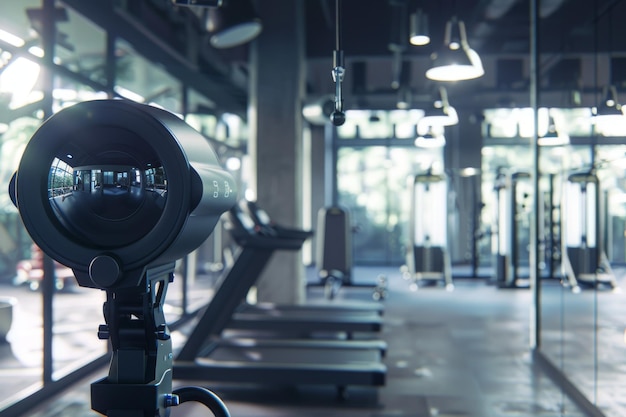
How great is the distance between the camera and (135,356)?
3.66 feet

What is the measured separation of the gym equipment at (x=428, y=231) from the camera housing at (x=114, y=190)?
9.15 metres

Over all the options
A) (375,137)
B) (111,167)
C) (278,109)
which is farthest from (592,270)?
(375,137)

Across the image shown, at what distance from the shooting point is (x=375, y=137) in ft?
45.6

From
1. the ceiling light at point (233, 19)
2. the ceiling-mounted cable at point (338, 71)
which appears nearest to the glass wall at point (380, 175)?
the ceiling light at point (233, 19)

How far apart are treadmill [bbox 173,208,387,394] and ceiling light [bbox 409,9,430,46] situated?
1808 millimetres

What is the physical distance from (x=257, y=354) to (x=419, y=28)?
2.70 meters

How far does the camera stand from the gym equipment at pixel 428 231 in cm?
1012

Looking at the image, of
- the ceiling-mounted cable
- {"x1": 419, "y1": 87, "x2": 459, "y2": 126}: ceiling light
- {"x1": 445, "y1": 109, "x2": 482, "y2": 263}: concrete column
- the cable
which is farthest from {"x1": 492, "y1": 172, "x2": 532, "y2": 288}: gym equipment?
the cable

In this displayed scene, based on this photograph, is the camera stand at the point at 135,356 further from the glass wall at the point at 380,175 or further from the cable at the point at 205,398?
the glass wall at the point at 380,175

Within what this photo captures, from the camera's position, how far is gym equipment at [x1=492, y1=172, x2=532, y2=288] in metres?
9.63

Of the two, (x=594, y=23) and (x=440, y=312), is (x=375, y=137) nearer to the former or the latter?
(x=440, y=312)

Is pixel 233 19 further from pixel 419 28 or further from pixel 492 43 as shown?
pixel 492 43

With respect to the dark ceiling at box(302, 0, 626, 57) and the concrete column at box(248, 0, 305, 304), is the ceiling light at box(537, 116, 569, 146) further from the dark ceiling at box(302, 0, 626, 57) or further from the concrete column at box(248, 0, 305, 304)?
the concrete column at box(248, 0, 305, 304)

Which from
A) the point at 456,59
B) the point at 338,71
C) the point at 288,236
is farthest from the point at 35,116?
the point at 338,71
